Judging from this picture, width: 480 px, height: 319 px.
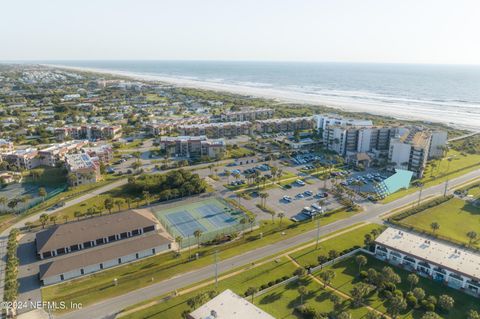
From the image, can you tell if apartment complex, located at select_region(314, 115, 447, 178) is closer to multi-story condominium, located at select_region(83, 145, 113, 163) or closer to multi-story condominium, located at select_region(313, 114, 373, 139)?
multi-story condominium, located at select_region(313, 114, 373, 139)

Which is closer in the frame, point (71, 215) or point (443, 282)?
point (443, 282)

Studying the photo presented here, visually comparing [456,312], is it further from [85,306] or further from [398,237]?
[85,306]

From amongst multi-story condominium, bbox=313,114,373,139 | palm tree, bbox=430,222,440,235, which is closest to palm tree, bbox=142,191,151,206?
palm tree, bbox=430,222,440,235

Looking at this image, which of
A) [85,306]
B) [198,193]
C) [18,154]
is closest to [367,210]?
[198,193]

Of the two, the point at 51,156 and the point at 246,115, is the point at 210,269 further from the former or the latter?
the point at 246,115

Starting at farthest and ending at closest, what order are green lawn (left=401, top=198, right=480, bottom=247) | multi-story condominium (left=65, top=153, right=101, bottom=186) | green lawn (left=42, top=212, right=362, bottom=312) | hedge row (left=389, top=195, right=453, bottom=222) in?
multi-story condominium (left=65, top=153, right=101, bottom=186), hedge row (left=389, top=195, right=453, bottom=222), green lawn (left=401, top=198, right=480, bottom=247), green lawn (left=42, top=212, right=362, bottom=312)

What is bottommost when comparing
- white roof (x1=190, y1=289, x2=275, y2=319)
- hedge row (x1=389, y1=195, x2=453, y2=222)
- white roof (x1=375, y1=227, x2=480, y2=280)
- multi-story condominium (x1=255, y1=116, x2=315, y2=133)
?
hedge row (x1=389, y1=195, x2=453, y2=222)
